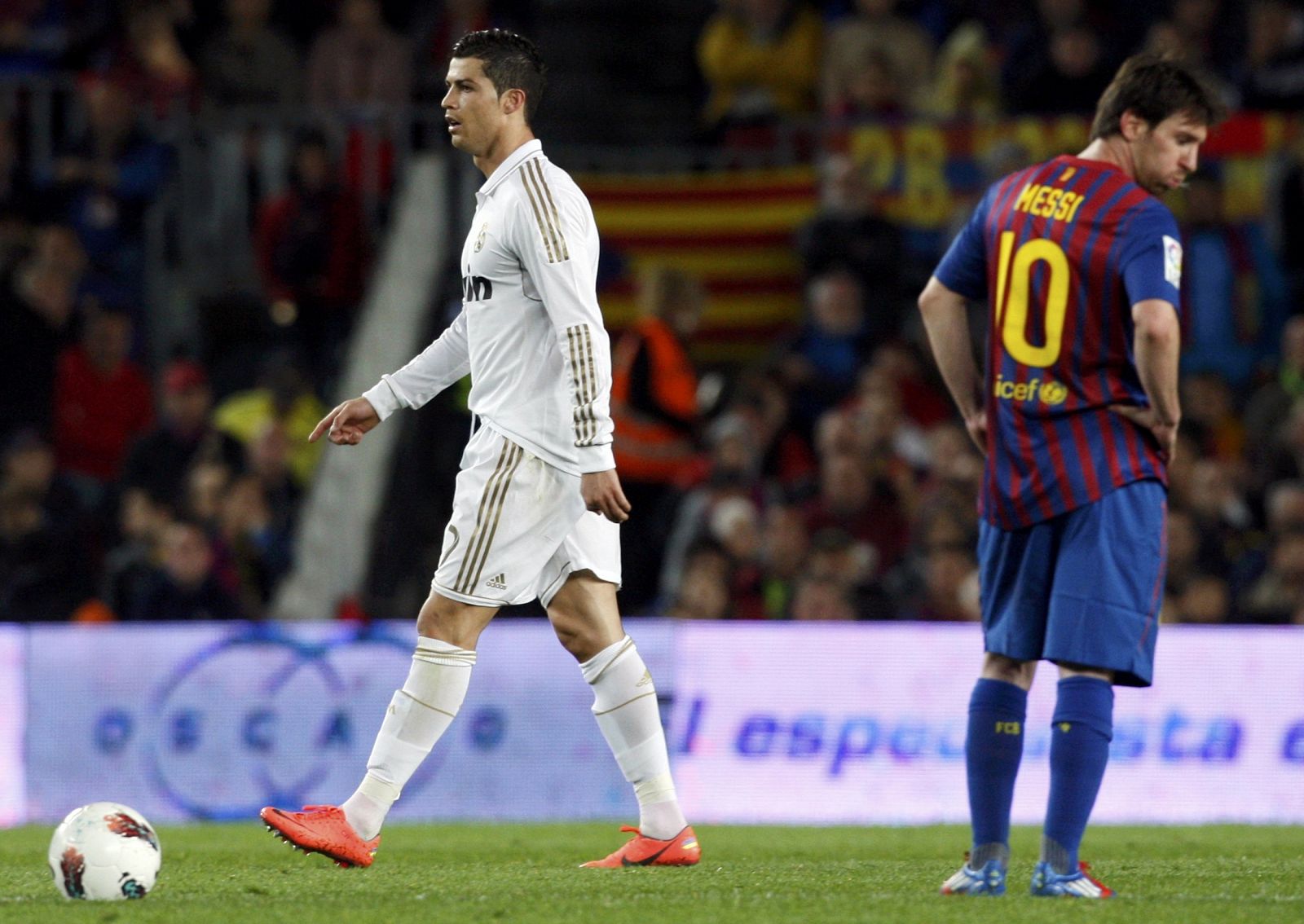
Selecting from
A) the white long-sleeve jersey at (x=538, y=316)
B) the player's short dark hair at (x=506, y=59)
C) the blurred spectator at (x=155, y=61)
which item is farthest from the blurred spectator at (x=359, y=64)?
the white long-sleeve jersey at (x=538, y=316)

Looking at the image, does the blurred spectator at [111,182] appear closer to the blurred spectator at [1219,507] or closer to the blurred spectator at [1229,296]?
the blurred spectator at [1229,296]

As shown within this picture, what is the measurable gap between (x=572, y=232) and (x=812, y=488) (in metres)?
5.53

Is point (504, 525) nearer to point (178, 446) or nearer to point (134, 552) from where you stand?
point (134, 552)

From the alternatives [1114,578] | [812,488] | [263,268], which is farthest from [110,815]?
[263,268]

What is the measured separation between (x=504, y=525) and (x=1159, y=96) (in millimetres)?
2020

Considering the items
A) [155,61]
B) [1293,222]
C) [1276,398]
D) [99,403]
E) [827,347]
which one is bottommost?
[99,403]

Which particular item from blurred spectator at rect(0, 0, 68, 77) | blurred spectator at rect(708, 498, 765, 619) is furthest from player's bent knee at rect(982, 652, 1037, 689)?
blurred spectator at rect(0, 0, 68, 77)

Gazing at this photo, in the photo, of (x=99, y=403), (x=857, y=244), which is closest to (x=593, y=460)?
(x=857, y=244)

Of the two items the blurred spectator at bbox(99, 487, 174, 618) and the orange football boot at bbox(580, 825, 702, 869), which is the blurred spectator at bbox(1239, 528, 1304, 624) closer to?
the orange football boot at bbox(580, 825, 702, 869)

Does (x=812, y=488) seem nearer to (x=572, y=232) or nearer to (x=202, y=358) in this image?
(x=202, y=358)

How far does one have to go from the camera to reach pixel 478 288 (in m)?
6.01

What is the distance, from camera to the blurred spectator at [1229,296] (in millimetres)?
11812

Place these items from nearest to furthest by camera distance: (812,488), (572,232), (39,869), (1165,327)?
1. (1165,327)
2. (572,232)
3. (39,869)
4. (812,488)

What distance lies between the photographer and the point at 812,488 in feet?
36.9
